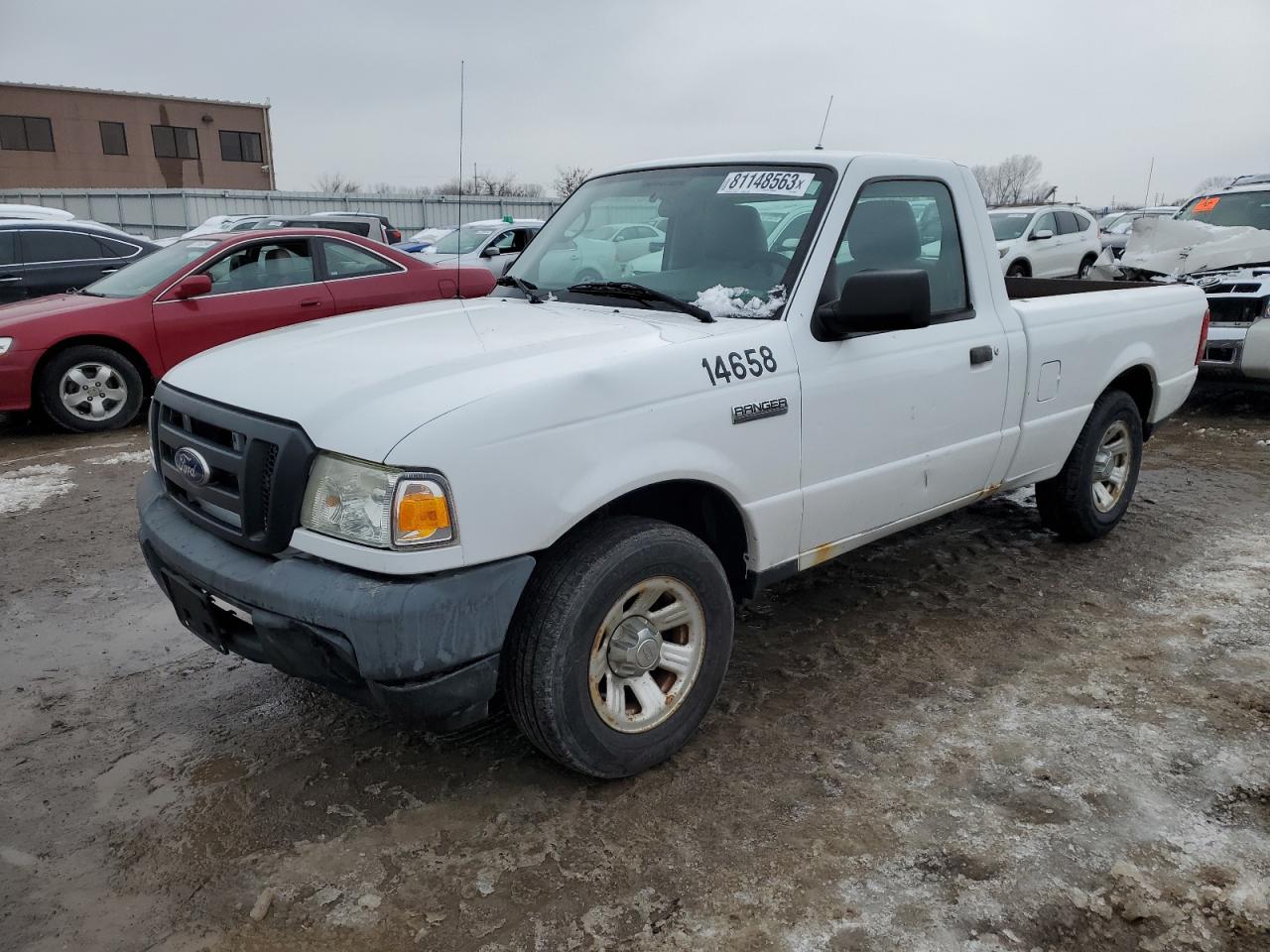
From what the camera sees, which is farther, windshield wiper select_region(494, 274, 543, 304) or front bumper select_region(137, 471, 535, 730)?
windshield wiper select_region(494, 274, 543, 304)

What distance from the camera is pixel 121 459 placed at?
6.88 metres

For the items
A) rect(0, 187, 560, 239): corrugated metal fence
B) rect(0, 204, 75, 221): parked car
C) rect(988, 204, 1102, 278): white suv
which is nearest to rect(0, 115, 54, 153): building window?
rect(0, 187, 560, 239): corrugated metal fence

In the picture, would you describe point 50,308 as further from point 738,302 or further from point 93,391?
point 738,302

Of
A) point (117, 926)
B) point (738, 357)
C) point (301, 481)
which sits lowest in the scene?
point (117, 926)

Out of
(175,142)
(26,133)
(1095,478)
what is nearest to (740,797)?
(1095,478)

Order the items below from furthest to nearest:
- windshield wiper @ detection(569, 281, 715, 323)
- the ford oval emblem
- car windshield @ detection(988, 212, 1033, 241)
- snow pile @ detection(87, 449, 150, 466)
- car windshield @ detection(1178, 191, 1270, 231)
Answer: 1. car windshield @ detection(988, 212, 1033, 241)
2. car windshield @ detection(1178, 191, 1270, 231)
3. snow pile @ detection(87, 449, 150, 466)
4. windshield wiper @ detection(569, 281, 715, 323)
5. the ford oval emblem

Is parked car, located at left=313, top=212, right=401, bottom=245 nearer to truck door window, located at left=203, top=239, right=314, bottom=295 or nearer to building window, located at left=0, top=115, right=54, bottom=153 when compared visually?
truck door window, located at left=203, top=239, right=314, bottom=295

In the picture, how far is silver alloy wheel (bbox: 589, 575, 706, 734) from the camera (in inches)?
110

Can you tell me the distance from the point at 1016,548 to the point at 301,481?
3.90 metres

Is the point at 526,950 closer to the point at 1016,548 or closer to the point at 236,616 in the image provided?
the point at 236,616

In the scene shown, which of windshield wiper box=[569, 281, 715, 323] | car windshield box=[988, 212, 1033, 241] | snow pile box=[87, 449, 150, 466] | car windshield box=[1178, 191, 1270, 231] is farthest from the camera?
car windshield box=[988, 212, 1033, 241]

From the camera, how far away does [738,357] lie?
2947 millimetres

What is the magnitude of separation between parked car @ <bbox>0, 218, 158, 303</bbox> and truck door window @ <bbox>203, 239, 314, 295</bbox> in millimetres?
2317


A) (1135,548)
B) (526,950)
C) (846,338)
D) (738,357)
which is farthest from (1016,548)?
(526,950)
